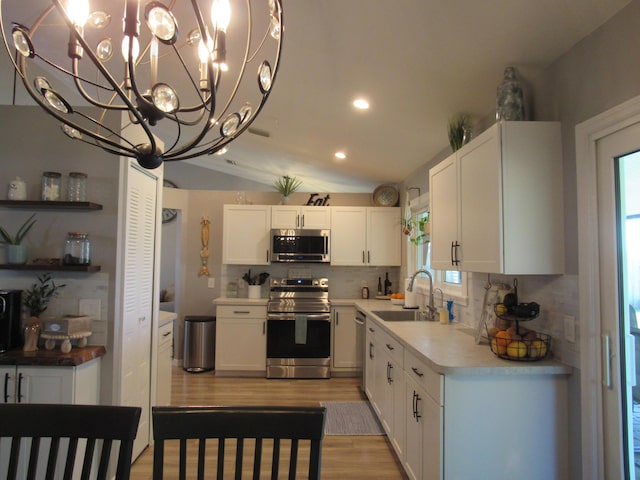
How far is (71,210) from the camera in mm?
2344

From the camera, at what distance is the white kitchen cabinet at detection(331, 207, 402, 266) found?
499cm

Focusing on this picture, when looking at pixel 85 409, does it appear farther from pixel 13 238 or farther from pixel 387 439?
pixel 387 439

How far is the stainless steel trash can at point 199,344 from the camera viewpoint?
4.82m

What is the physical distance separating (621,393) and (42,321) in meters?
2.92

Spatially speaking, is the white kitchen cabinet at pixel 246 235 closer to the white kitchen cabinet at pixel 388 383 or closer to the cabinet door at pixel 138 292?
the white kitchen cabinet at pixel 388 383

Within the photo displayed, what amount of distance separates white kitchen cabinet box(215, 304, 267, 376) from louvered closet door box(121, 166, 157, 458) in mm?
1770

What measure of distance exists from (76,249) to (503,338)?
7.89 ft

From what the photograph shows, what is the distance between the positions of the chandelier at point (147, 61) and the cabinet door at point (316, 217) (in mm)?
1461

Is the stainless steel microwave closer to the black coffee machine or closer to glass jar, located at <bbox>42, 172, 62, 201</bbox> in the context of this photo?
glass jar, located at <bbox>42, 172, 62, 201</bbox>

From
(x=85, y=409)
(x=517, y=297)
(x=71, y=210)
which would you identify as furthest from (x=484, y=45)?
(x=71, y=210)

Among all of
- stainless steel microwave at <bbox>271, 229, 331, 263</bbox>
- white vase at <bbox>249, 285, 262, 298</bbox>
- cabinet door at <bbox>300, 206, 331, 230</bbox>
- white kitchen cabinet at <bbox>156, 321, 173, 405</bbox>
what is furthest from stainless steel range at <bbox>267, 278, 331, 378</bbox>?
white kitchen cabinet at <bbox>156, 321, 173, 405</bbox>

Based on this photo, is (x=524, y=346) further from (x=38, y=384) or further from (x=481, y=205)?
(x=38, y=384)

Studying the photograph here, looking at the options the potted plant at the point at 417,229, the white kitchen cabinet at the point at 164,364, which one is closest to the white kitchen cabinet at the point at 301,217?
the potted plant at the point at 417,229

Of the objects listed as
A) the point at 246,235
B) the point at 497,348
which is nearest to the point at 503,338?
the point at 497,348
